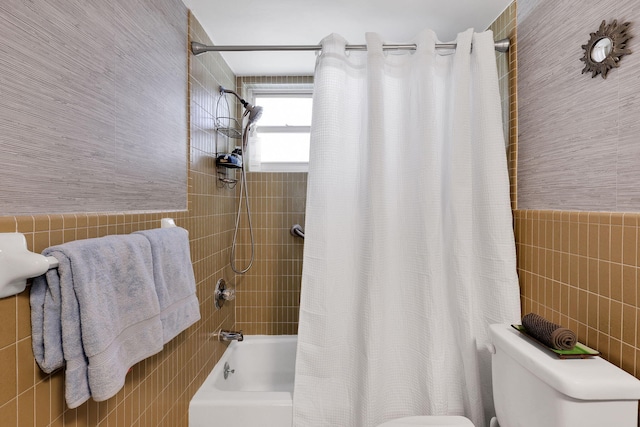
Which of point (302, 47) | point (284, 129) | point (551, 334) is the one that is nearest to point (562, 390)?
point (551, 334)

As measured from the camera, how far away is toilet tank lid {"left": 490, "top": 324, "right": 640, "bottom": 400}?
857 millimetres

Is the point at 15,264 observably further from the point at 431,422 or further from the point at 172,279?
the point at 431,422

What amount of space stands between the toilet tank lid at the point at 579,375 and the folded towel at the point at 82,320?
3.68 feet

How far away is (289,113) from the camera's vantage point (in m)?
2.58

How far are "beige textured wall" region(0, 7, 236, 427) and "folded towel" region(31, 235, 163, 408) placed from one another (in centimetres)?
4

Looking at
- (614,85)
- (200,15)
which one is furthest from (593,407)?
(200,15)

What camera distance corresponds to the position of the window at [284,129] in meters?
2.55

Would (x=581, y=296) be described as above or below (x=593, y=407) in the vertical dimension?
above

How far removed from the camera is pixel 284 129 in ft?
8.36

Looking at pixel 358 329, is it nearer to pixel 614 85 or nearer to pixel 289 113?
pixel 614 85

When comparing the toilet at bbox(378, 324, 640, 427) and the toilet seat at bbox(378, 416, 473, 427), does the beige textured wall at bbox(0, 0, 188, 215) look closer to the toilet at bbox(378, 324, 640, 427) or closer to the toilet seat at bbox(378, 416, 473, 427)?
the toilet seat at bbox(378, 416, 473, 427)

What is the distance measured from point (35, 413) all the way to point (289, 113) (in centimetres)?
228

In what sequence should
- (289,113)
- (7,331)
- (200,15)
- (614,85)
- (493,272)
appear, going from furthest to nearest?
(289,113) → (200,15) → (493,272) → (614,85) → (7,331)

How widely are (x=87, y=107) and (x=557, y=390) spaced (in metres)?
1.48
